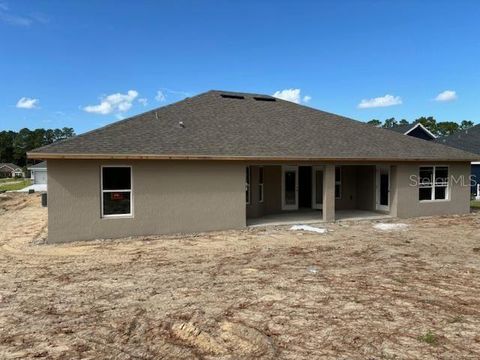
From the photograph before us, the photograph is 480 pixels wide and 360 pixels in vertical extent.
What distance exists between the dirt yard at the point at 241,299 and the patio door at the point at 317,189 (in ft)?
23.9

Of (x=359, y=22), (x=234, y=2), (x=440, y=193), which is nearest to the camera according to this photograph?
(x=440, y=193)

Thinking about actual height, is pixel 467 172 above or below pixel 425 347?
above

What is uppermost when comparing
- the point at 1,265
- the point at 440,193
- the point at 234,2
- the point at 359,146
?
the point at 234,2

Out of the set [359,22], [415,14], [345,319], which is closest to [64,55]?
[359,22]

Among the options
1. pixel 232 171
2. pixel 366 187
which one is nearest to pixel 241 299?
pixel 232 171

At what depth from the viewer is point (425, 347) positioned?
4504mm

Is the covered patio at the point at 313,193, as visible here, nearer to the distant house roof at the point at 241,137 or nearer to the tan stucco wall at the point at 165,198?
the tan stucco wall at the point at 165,198

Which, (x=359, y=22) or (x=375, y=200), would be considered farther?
(x=359, y=22)

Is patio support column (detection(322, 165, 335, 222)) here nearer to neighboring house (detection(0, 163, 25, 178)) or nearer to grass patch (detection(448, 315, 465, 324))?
grass patch (detection(448, 315, 465, 324))

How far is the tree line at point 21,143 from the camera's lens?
120312 mm

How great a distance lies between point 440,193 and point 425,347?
14.4 meters

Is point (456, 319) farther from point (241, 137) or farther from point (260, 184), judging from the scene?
point (260, 184)

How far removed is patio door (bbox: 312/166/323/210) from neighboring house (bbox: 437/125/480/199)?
13911 millimetres

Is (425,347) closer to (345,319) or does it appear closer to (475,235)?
(345,319)
